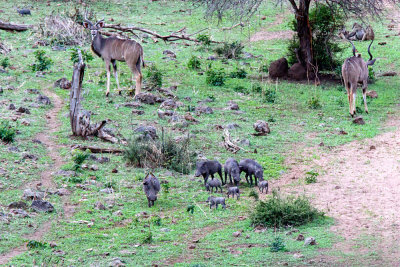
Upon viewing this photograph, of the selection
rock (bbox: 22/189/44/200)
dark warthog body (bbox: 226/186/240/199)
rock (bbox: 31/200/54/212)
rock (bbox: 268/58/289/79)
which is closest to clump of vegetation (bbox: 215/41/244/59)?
rock (bbox: 268/58/289/79)

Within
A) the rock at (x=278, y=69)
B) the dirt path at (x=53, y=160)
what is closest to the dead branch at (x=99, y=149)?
the dirt path at (x=53, y=160)

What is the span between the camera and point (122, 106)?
15672 mm

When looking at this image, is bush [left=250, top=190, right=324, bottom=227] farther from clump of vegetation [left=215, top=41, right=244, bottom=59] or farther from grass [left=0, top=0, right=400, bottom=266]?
clump of vegetation [left=215, top=41, right=244, bottom=59]

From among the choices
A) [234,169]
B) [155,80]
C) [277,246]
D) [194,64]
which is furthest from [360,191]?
[194,64]

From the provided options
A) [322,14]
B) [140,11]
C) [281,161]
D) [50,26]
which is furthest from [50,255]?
[140,11]

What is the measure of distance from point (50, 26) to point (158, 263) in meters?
16.3

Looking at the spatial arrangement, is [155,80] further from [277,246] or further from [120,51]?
[277,246]

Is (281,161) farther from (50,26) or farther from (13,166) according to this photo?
(50,26)

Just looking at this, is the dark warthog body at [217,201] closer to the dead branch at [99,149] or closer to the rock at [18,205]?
the rock at [18,205]

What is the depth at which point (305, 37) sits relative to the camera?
19.1 metres

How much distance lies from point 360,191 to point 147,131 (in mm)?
4573

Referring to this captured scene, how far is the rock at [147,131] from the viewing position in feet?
40.4

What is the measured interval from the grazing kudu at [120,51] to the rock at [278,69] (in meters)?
4.77

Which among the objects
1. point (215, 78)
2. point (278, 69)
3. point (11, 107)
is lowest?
point (11, 107)
